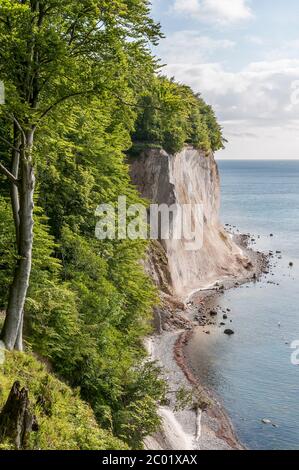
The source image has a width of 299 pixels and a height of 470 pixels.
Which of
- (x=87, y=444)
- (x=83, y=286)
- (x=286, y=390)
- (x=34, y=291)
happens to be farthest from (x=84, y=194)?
(x=286, y=390)

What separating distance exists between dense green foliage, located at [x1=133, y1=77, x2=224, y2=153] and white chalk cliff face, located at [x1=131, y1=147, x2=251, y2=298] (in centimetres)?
144

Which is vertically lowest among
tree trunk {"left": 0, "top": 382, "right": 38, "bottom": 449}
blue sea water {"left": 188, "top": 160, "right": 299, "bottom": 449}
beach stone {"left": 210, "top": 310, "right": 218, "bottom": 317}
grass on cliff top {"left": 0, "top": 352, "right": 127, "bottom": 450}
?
blue sea water {"left": 188, "top": 160, "right": 299, "bottom": 449}

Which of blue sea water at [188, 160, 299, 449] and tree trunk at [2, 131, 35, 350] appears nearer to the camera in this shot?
tree trunk at [2, 131, 35, 350]

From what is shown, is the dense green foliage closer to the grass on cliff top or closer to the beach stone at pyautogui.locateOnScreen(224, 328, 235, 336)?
the grass on cliff top

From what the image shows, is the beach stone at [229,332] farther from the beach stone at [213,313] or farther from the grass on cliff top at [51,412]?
the grass on cliff top at [51,412]

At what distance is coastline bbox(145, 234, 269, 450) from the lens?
2720 centimetres

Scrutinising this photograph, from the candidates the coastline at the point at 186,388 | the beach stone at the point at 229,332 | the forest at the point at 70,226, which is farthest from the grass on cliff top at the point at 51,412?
the beach stone at the point at 229,332

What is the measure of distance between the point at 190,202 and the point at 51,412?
1933 inches

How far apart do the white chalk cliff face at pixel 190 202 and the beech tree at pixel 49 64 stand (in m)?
35.2

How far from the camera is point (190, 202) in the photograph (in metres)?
60.0

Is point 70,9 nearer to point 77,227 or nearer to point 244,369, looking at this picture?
point 77,227

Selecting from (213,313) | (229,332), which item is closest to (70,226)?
(229,332)

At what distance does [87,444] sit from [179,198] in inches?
1817

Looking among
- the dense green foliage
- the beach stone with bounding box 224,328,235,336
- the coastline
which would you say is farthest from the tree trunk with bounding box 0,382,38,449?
the beach stone with bounding box 224,328,235,336
